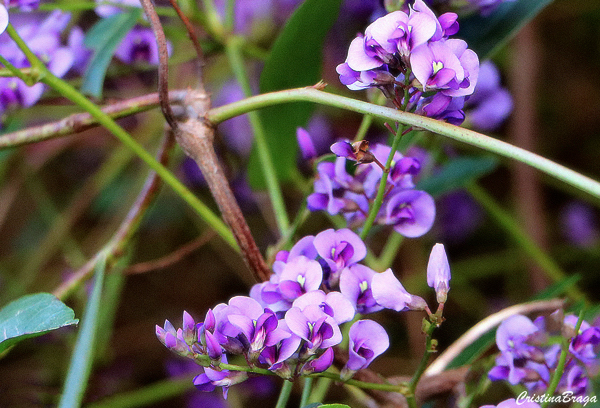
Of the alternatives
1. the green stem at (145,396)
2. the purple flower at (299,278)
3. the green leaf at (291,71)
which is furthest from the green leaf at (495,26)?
the green stem at (145,396)

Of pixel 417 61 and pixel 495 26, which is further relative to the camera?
pixel 495 26

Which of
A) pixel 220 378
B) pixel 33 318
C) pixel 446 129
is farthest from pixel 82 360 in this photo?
pixel 446 129

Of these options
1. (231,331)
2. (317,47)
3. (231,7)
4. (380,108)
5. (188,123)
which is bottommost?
(231,331)

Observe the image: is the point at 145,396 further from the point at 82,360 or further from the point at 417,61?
the point at 417,61

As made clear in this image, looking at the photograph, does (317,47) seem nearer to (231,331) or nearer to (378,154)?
(378,154)

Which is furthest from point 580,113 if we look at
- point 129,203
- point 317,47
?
point 129,203
